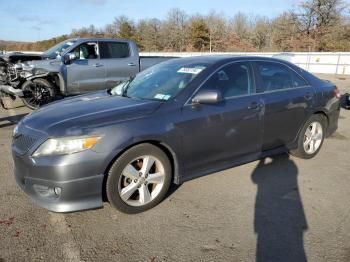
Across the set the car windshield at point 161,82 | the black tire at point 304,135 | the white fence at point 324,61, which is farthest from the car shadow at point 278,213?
the white fence at point 324,61

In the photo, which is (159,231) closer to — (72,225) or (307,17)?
(72,225)

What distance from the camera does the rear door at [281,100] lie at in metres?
4.61

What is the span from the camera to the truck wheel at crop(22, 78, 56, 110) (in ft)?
30.3

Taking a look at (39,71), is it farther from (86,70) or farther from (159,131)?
(159,131)

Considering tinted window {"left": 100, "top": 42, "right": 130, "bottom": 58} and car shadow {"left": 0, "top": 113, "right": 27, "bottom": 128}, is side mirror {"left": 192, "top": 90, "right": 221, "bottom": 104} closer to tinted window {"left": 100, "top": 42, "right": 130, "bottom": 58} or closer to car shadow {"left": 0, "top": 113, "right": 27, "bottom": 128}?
car shadow {"left": 0, "top": 113, "right": 27, "bottom": 128}

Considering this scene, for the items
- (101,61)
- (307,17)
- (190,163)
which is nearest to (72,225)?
(190,163)

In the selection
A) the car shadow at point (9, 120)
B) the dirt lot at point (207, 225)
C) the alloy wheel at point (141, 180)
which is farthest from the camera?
the car shadow at point (9, 120)

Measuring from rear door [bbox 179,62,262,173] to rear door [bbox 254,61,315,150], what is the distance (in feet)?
0.63

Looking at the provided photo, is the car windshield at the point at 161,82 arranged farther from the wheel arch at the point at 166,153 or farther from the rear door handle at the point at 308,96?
the rear door handle at the point at 308,96

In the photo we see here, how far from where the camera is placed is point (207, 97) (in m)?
3.83

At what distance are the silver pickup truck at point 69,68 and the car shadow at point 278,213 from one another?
5.68m

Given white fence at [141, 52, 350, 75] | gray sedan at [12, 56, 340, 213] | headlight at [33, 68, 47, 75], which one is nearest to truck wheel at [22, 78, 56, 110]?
headlight at [33, 68, 47, 75]

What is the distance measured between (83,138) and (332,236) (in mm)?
2471

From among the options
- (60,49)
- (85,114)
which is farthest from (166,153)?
(60,49)
